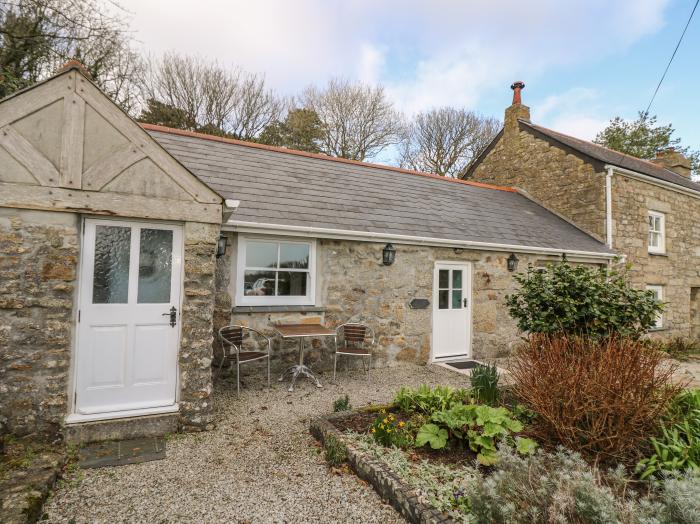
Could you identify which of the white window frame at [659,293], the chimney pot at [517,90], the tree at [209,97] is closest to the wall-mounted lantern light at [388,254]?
the chimney pot at [517,90]

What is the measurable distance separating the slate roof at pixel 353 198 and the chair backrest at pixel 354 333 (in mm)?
1850

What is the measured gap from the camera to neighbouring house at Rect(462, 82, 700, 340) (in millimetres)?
11422

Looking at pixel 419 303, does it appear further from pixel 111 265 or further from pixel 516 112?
pixel 516 112

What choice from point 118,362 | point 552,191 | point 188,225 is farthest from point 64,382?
point 552,191

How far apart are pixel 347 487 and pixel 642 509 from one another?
2.12m

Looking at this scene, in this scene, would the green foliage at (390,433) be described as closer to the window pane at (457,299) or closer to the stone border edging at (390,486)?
the stone border edging at (390,486)

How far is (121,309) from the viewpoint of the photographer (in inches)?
159

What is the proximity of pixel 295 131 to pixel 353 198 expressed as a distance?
39.7ft

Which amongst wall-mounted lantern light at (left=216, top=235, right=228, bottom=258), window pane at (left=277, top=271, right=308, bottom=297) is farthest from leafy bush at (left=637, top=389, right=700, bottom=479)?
wall-mounted lantern light at (left=216, top=235, right=228, bottom=258)

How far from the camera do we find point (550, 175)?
12703mm

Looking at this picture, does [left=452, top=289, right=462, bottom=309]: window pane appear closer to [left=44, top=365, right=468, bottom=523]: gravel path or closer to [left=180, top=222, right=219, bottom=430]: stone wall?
[left=44, top=365, right=468, bottom=523]: gravel path

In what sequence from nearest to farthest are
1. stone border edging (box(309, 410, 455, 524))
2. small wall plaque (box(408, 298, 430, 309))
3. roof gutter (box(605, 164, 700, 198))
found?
1. stone border edging (box(309, 410, 455, 524))
2. small wall plaque (box(408, 298, 430, 309))
3. roof gutter (box(605, 164, 700, 198))

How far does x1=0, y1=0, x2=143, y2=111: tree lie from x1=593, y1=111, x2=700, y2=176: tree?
26.0m

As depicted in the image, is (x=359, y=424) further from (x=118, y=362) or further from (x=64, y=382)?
(x=64, y=382)
